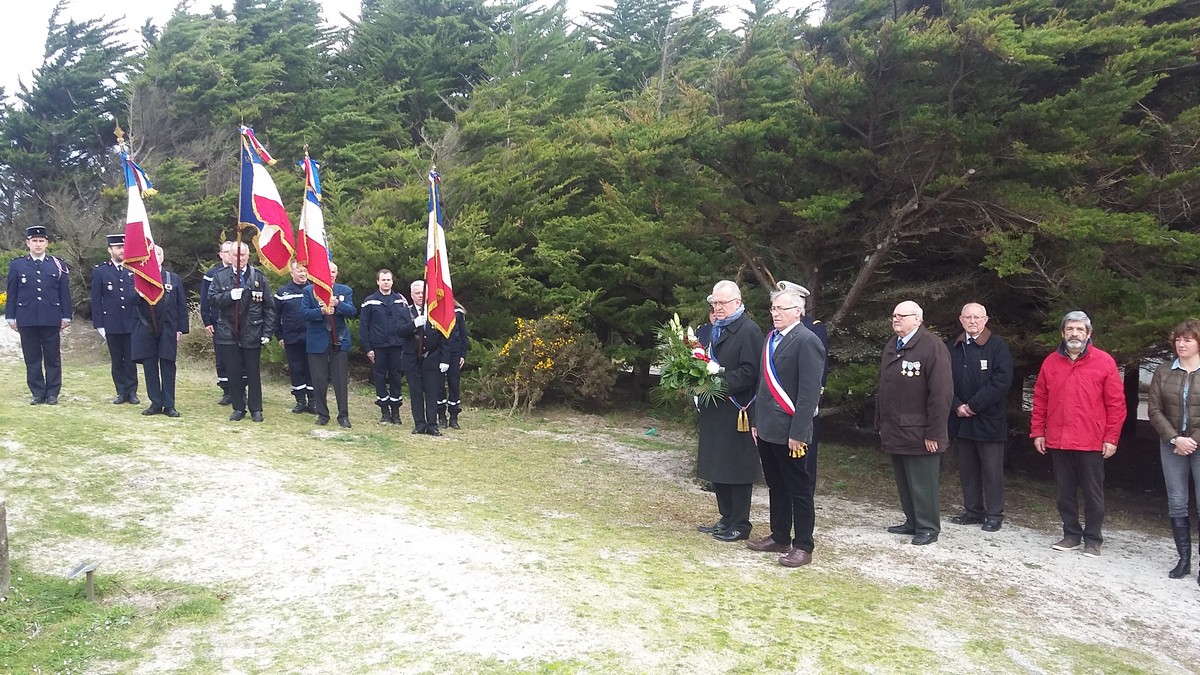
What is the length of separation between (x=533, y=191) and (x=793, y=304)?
1109 cm

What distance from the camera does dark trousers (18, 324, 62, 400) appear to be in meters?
8.89

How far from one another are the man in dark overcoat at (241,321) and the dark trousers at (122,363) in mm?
1005

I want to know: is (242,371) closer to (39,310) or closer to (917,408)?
(39,310)

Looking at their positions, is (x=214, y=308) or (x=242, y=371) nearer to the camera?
(x=214, y=308)

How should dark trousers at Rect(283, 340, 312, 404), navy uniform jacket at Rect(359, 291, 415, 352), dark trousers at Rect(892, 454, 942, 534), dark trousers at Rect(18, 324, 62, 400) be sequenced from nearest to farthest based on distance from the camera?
1. dark trousers at Rect(892, 454, 942, 534)
2. dark trousers at Rect(18, 324, 62, 400)
3. navy uniform jacket at Rect(359, 291, 415, 352)
4. dark trousers at Rect(283, 340, 312, 404)

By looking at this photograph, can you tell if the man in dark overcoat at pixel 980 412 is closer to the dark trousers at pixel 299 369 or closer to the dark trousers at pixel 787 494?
the dark trousers at pixel 787 494

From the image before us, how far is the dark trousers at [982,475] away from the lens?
711 centimetres

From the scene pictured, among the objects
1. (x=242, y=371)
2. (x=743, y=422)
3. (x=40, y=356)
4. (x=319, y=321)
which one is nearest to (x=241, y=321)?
(x=242, y=371)

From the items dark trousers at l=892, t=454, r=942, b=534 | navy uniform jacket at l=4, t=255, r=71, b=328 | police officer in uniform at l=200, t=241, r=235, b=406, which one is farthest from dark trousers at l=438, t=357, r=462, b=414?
dark trousers at l=892, t=454, r=942, b=534

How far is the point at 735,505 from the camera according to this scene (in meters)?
6.23

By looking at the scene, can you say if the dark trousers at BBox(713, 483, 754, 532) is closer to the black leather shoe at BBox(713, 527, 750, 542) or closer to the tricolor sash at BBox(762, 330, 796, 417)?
the black leather shoe at BBox(713, 527, 750, 542)

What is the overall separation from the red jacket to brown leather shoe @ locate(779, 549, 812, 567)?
7.75 feet

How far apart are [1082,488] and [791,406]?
2.78 meters

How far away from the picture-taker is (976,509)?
288 inches
